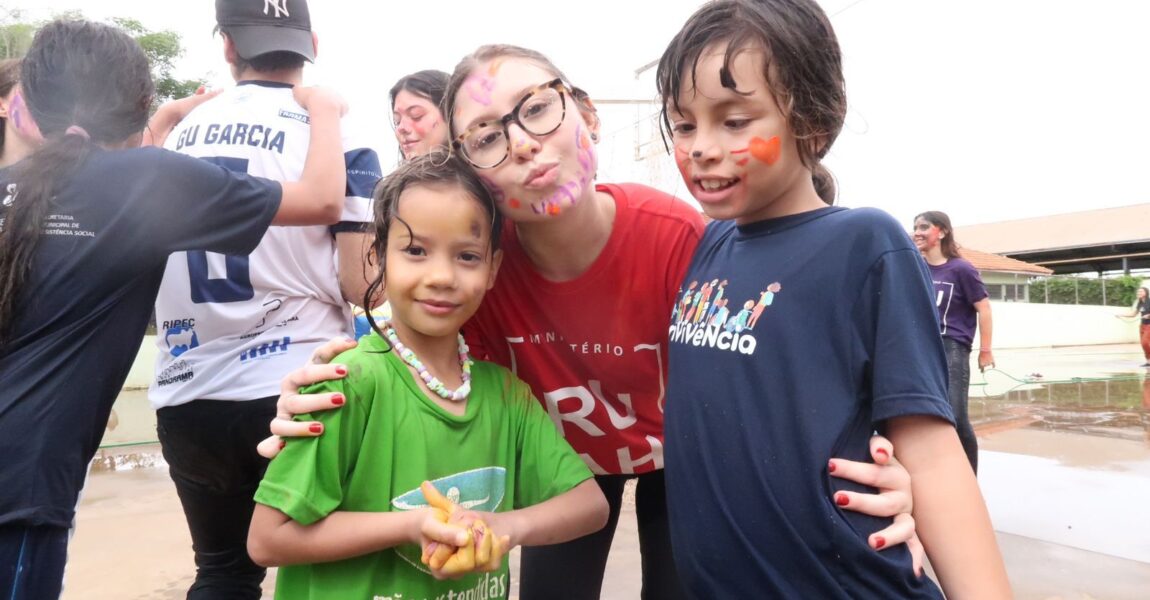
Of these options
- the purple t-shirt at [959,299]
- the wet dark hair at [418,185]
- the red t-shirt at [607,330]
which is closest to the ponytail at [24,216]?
the wet dark hair at [418,185]

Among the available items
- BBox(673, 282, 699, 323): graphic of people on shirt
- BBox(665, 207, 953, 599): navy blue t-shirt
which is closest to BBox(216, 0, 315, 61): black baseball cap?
BBox(673, 282, 699, 323): graphic of people on shirt

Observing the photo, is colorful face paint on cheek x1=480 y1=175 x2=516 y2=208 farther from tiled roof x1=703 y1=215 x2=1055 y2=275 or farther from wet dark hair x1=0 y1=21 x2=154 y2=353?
tiled roof x1=703 y1=215 x2=1055 y2=275

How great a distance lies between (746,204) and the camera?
1.38m

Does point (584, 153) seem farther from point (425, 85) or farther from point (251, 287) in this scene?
point (425, 85)

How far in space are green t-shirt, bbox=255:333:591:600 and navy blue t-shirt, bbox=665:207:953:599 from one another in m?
0.31

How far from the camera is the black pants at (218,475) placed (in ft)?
6.31

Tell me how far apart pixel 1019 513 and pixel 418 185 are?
404 centimetres

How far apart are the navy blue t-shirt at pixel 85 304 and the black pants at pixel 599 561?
3.24 feet

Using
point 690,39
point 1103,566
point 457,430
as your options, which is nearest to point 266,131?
point 457,430

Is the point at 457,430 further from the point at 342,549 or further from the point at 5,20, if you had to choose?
the point at 5,20

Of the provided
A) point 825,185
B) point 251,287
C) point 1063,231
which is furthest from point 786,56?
point 1063,231

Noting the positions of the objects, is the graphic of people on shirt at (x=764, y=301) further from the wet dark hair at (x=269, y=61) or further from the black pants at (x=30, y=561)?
the wet dark hair at (x=269, y=61)

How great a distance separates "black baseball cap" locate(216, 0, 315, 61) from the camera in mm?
2029

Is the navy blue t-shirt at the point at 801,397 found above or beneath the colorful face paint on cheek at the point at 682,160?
beneath
